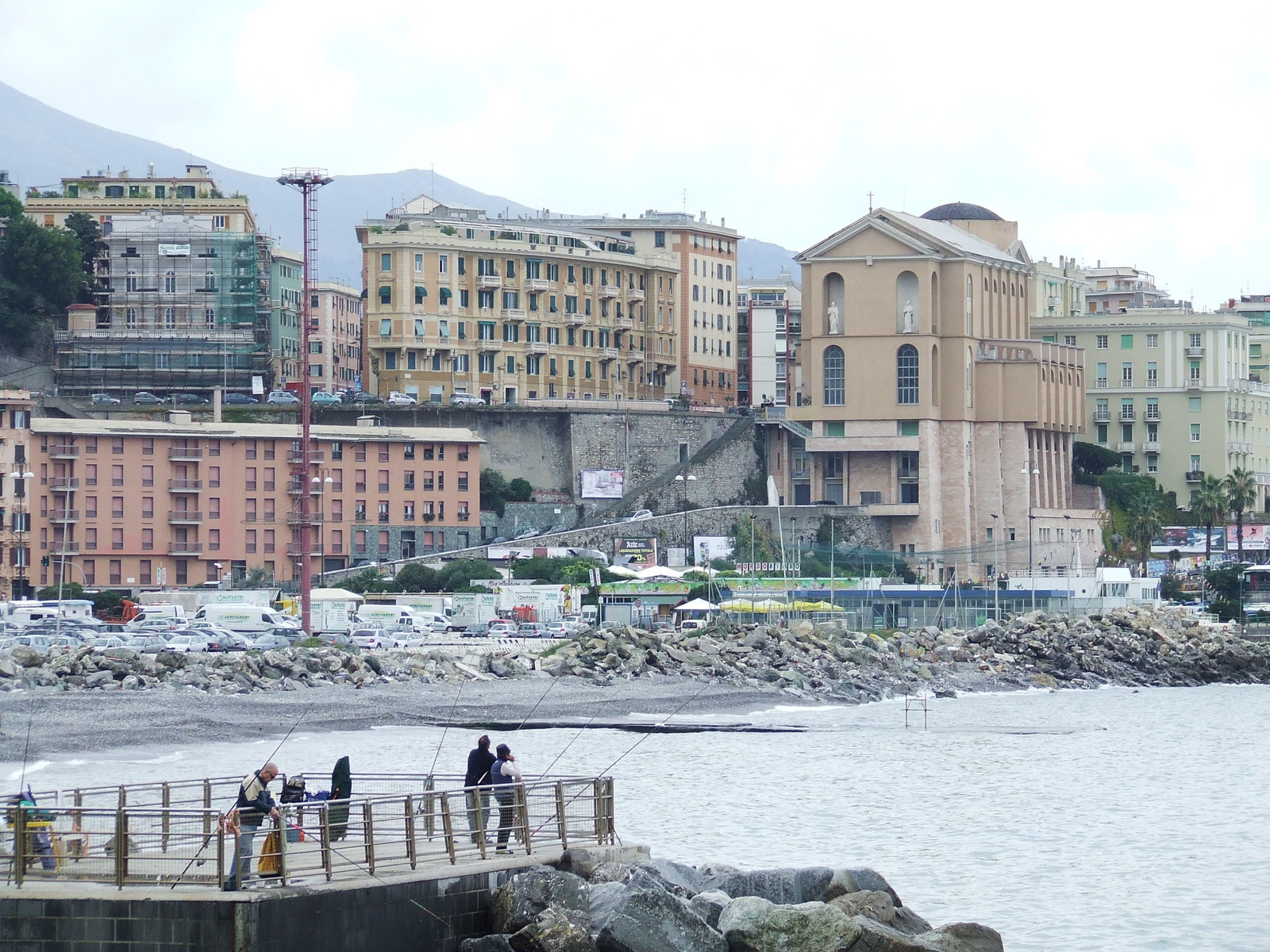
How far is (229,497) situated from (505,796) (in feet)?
222

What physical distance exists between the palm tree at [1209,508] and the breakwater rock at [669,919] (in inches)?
3277

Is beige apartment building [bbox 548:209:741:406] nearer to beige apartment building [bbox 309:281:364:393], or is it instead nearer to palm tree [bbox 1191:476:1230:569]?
beige apartment building [bbox 309:281:364:393]

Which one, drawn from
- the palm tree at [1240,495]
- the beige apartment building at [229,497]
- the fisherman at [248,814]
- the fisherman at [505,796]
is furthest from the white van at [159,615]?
the fisherman at [248,814]

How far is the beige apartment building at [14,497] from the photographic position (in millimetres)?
81875

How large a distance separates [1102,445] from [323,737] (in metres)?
78.4

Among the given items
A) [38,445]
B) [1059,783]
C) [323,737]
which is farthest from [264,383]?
[1059,783]

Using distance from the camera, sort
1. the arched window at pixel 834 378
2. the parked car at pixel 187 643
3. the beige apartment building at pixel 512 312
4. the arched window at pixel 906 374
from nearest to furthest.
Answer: the parked car at pixel 187 643 < the arched window at pixel 906 374 < the arched window at pixel 834 378 < the beige apartment building at pixel 512 312

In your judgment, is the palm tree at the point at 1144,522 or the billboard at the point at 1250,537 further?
the billboard at the point at 1250,537

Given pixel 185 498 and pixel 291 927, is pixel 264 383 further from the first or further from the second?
pixel 291 927

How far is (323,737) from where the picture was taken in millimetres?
45906

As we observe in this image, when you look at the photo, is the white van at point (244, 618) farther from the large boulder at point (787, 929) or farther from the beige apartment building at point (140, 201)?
the large boulder at point (787, 929)

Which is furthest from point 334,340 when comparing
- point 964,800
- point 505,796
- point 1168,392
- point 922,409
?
point 505,796

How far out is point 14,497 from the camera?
82562 mm

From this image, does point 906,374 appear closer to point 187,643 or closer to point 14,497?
point 14,497
